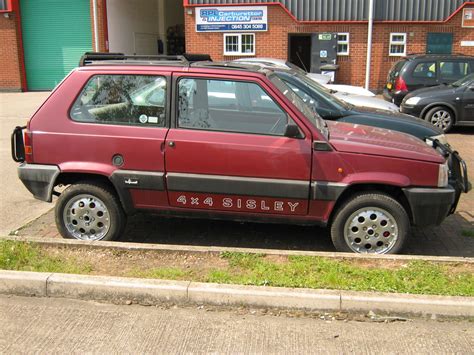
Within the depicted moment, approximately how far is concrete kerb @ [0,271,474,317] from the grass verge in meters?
0.12

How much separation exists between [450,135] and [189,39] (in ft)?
37.7

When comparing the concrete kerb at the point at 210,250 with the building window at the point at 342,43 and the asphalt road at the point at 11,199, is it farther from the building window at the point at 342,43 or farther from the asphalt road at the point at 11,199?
the building window at the point at 342,43

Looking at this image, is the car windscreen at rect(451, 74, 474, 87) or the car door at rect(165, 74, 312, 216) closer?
the car door at rect(165, 74, 312, 216)

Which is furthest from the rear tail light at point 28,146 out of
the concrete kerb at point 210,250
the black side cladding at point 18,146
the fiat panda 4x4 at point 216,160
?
the concrete kerb at point 210,250

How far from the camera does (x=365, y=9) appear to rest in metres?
18.6

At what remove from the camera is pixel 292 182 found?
4.60 meters

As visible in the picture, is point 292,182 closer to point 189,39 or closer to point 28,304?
point 28,304

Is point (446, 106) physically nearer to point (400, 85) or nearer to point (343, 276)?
point (400, 85)

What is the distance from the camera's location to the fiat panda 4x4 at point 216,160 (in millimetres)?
4582

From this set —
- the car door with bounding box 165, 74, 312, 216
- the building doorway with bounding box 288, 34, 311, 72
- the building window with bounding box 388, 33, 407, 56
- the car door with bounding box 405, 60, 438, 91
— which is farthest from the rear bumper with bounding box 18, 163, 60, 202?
the building window with bounding box 388, 33, 407, 56

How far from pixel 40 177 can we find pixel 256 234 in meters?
2.25

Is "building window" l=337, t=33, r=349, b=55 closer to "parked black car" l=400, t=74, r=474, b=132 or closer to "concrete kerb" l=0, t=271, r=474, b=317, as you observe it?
"parked black car" l=400, t=74, r=474, b=132

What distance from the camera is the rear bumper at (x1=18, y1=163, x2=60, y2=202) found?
4.91 meters

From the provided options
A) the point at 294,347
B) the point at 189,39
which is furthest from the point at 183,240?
the point at 189,39
